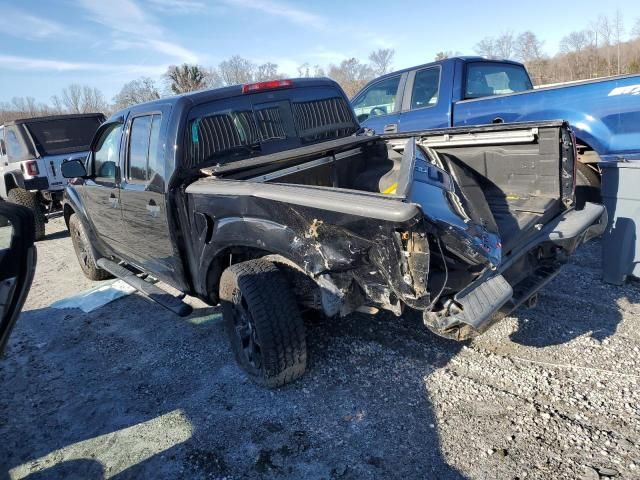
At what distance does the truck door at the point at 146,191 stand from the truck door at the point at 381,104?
3.77 meters

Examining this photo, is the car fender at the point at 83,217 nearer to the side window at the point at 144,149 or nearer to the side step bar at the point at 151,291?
the side step bar at the point at 151,291

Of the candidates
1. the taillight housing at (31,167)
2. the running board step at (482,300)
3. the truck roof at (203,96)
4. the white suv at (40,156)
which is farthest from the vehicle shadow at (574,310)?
the taillight housing at (31,167)

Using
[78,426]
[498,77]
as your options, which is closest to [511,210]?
[78,426]

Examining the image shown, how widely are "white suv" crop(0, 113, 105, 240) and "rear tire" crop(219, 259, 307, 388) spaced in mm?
6478

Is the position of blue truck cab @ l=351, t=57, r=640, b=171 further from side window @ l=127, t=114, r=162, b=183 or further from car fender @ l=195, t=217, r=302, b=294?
side window @ l=127, t=114, r=162, b=183

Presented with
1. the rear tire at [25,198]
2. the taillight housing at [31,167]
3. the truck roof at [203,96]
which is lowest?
the rear tire at [25,198]

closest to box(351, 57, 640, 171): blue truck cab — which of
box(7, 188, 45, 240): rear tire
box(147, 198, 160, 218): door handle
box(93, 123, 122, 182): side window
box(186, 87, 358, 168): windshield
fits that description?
box(186, 87, 358, 168): windshield

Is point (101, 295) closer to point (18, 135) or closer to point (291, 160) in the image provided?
point (291, 160)

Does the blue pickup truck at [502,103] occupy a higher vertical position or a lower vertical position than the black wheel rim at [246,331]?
higher

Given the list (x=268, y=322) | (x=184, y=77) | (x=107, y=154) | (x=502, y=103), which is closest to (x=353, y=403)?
(x=268, y=322)

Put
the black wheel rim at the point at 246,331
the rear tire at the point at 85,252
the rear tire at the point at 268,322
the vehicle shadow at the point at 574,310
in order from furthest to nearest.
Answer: the rear tire at the point at 85,252, the vehicle shadow at the point at 574,310, the black wheel rim at the point at 246,331, the rear tire at the point at 268,322

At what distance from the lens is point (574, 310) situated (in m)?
3.81

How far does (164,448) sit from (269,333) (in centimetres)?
87

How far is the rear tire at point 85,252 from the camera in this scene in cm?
552
